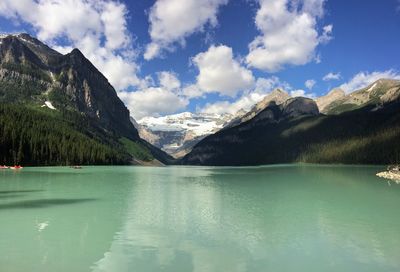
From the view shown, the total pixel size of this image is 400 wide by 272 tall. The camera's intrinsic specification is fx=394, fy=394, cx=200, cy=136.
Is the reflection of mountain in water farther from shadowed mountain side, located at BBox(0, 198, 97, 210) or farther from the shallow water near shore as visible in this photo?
shadowed mountain side, located at BBox(0, 198, 97, 210)

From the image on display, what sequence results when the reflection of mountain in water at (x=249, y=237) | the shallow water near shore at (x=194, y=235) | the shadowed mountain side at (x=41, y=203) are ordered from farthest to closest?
the shadowed mountain side at (x=41, y=203) < the reflection of mountain in water at (x=249, y=237) < the shallow water near shore at (x=194, y=235)

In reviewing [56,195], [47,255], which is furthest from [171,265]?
[56,195]

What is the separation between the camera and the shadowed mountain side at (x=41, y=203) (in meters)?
54.2

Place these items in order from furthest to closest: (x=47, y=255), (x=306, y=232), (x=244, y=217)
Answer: (x=244, y=217) → (x=306, y=232) → (x=47, y=255)

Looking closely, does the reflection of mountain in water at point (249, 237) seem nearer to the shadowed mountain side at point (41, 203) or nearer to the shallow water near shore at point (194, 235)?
the shallow water near shore at point (194, 235)

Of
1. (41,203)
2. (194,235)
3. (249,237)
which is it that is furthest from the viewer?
(41,203)

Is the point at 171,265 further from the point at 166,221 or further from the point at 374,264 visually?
the point at 166,221

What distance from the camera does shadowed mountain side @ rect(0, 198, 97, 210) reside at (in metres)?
54.2

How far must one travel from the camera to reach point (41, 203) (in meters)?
58.8

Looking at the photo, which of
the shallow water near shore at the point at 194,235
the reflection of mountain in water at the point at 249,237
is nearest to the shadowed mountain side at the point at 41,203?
the shallow water near shore at the point at 194,235

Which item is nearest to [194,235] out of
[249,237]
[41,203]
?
[249,237]

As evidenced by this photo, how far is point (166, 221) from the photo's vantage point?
4666cm

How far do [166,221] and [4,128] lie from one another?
172 meters

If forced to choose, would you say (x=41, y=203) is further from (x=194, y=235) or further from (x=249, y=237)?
(x=249, y=237)
